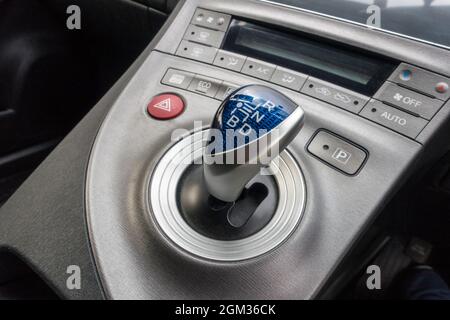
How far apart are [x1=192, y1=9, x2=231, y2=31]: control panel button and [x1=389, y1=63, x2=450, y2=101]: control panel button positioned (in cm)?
25

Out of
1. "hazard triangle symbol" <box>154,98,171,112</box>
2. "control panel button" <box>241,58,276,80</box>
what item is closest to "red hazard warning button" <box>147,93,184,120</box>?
"hazard triangle symbol" <box>154,98,171,112</box>

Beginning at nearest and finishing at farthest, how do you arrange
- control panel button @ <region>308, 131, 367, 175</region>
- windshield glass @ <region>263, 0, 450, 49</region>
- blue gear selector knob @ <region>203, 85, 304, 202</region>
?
blue gear selector knob @ <region>203, 85, 304, 202</region> → control panel button @ <region>308, 131, 367, 175</region> → windshield glass @ <region>263, 0, 450, 49</region>

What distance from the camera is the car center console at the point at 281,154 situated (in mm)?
426

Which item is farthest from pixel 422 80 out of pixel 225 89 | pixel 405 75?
pixel 225 89

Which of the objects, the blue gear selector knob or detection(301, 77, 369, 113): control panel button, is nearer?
the blue gear selector knob

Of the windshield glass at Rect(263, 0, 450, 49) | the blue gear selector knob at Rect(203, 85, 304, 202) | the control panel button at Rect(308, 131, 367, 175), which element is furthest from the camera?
the windshield glass at Rect(263, 0, 450, 49)

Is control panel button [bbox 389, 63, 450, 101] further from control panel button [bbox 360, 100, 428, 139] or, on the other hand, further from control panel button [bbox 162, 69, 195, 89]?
control panel button [bbox 162, 69, 195, 89]

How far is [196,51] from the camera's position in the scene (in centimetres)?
63

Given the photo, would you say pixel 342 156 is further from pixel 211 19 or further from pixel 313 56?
pixel 211 19

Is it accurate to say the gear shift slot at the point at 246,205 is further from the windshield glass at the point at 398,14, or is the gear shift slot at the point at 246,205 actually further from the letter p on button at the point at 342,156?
the windshield glass at the point at 398,14

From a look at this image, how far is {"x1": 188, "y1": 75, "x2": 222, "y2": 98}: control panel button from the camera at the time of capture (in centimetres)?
57

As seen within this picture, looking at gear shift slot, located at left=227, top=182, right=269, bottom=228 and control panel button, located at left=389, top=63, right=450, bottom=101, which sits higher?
control panel button, located at left=389, top=63, right=450, bottom=101

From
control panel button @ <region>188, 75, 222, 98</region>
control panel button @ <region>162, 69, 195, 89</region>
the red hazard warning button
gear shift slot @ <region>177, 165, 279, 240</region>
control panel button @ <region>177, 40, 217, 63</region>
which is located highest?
control panel button @ <region>177, 40, 217, 63</region>

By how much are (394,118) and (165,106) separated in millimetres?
285
